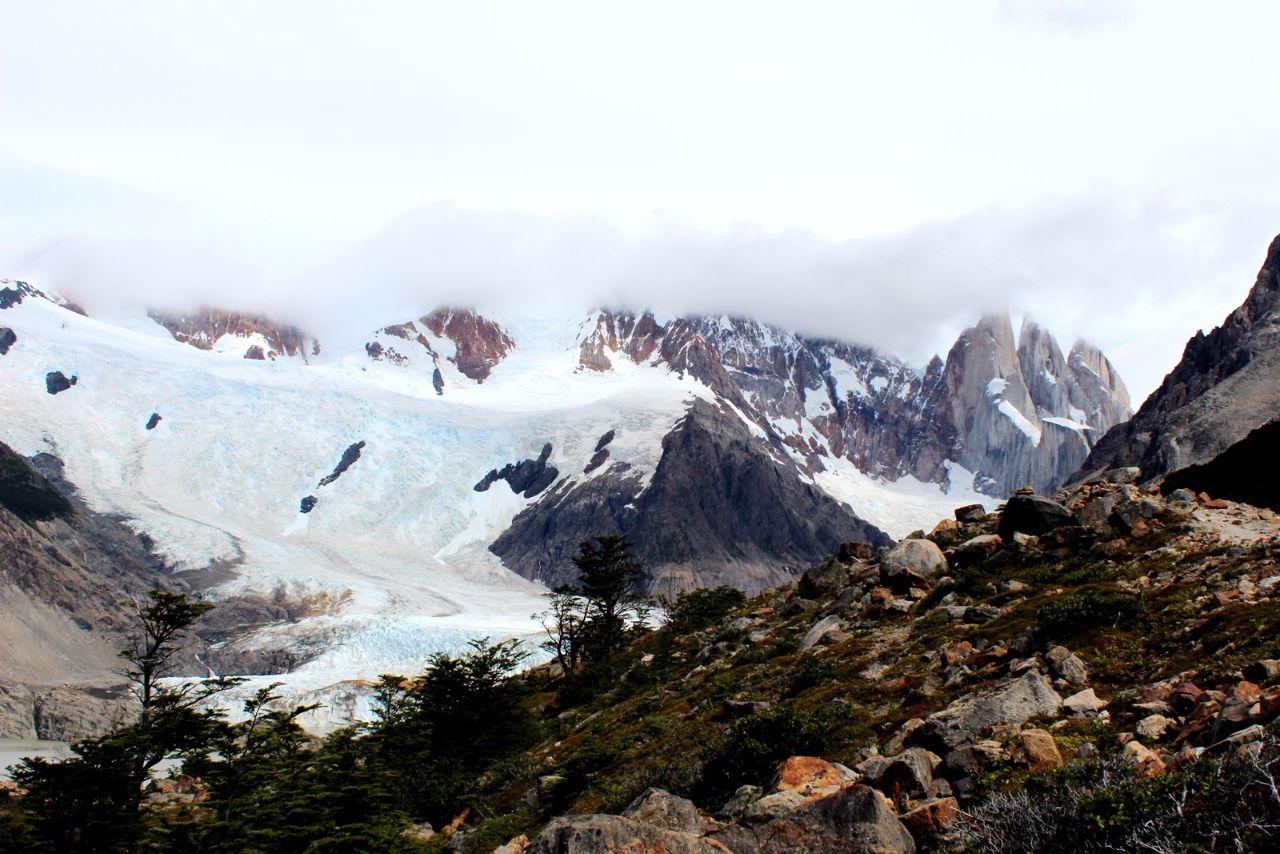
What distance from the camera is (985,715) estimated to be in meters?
15.6

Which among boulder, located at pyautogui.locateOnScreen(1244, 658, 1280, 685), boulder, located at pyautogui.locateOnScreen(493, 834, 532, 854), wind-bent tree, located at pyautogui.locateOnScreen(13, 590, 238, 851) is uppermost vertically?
boulder, located at pyautogui.locateOnScreen(1244, 658, 1280, 685)

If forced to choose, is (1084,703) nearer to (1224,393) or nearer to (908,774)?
(908,774)

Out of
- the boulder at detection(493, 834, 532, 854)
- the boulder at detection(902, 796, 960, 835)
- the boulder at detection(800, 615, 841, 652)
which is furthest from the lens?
the boulder at detection(800, 615, 841, 652)

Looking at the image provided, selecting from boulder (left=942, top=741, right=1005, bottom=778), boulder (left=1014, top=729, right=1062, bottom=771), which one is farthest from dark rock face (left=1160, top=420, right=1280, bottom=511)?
boulder (left=942, top=741, right=1005, bottom=778)

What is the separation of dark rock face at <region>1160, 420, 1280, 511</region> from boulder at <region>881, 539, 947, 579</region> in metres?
9.87

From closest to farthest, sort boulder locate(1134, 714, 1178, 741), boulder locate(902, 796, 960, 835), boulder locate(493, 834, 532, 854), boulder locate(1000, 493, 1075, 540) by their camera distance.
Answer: boulder locate(902, 796, 960, 835), boulder locate(1134, 714, 1178, 741), boulder locate(493, 834, 532, 854), boulder locate(1000, 493, 1075, 540)

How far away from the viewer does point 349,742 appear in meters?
30.4

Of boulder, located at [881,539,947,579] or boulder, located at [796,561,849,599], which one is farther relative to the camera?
boulder, located at [796,561,849,599]

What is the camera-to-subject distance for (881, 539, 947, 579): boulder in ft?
116

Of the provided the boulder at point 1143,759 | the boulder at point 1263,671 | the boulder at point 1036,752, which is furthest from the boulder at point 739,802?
the boulder at point 1263,671

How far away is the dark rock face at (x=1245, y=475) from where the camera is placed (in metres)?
31.1

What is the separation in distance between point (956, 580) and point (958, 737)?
16.1 meters

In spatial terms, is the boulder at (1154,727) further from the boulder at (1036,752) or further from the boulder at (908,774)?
the boulder at (908,774)

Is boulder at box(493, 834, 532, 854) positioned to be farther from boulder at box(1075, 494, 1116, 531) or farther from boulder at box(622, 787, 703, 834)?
boulder at box(1075, 494, 1116, 531)
